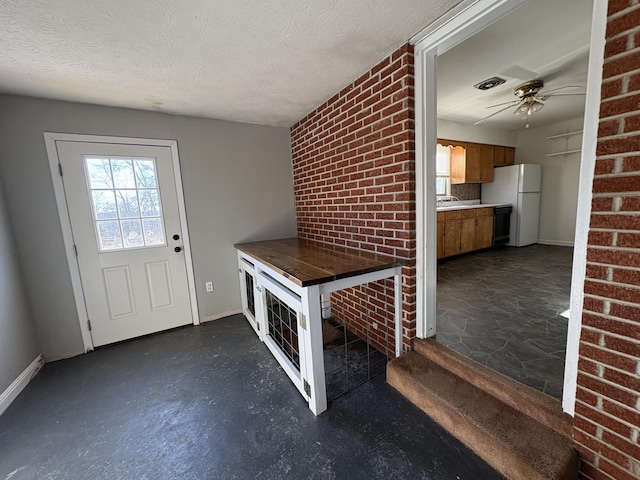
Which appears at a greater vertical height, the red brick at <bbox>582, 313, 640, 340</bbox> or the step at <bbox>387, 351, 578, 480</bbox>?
the red brick at <bbox>582, 313, 640, 340</bbox>

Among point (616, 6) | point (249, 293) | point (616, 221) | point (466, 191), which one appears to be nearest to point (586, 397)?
point (616, 221)

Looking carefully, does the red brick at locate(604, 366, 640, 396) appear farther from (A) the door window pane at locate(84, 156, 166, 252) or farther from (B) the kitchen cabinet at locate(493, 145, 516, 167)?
(B) the kitchen cabinet at locate(493, 145, 516, 167)

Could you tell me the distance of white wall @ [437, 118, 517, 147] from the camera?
13.8 ft

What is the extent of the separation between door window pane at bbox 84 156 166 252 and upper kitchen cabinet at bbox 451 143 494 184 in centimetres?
470

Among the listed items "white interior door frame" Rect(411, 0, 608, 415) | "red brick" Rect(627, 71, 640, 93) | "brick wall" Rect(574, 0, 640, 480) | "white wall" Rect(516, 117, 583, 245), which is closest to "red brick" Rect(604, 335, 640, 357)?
"brick wall" Rect(574, 0, 640, 480)

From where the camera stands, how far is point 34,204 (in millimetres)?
2072

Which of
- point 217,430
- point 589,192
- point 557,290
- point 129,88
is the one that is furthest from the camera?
point 557,290

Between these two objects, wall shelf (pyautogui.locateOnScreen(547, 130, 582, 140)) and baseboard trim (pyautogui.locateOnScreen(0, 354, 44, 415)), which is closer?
baseboard trim (pyautogui.locateOnScreen(0, 354, 44, 415))

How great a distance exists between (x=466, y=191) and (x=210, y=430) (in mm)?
5585

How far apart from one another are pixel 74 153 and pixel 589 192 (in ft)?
11.3

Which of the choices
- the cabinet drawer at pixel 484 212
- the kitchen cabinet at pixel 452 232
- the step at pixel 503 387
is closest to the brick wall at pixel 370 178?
the step at pixel 503 387

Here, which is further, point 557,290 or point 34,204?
point 557,290

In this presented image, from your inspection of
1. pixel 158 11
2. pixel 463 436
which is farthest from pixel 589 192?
pixel 158 11

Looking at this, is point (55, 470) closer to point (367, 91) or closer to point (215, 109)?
point (215, 109)
